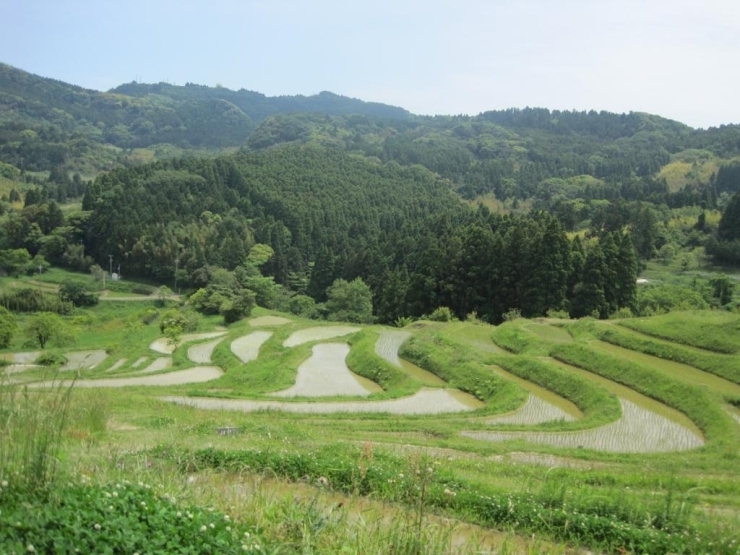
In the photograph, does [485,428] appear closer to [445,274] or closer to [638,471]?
[638,471]

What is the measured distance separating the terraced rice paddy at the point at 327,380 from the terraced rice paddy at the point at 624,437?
7243 millimetres

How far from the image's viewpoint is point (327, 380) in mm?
24344

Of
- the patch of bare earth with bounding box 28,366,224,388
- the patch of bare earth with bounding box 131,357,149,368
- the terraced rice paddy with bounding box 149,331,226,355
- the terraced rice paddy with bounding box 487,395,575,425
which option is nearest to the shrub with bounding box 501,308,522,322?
the terraced rice paddy with bounding box 149,331,226,355

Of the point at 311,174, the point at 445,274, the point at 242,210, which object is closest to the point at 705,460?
the point at 445,274

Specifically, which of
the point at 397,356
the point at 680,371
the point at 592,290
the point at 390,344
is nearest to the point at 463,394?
the point at 397,356

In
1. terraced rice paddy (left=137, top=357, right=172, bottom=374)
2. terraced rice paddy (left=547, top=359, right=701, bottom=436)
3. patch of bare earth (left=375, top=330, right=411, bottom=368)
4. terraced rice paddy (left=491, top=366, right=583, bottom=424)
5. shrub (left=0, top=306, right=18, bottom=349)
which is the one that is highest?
terraced rice paddy (left=547, top=359, right=701, bottom=436)

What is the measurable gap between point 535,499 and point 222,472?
3890mm

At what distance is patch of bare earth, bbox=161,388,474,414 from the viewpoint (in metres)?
18.6

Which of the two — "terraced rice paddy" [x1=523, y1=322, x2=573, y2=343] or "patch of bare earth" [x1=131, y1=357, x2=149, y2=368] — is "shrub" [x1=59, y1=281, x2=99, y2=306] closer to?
Result: "patch of bare earth" [x1=131, y1=357, x2=149, y2=368]

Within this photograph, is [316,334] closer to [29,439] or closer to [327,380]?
[327,380]

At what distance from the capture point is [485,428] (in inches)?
640

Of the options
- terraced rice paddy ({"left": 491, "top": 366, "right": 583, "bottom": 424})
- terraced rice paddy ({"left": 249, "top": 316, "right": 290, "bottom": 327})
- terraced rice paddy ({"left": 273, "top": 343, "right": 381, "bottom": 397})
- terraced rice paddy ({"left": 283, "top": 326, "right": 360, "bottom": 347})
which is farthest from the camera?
terraced rice paddy ({"left": 249, "top": 316, "right": 290, "bottom": 327})

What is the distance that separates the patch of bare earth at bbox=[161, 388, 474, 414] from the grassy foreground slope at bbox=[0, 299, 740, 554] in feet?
3.55

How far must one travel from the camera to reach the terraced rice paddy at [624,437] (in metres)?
15.2
